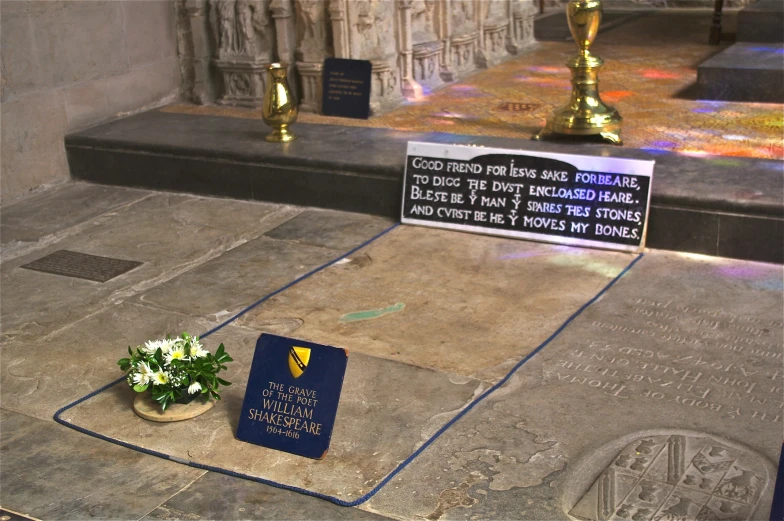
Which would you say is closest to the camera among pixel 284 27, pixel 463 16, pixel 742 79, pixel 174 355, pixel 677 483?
pixel 677 483

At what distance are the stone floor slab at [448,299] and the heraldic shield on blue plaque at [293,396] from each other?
0.74m

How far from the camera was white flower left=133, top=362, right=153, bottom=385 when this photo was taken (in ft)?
11.0

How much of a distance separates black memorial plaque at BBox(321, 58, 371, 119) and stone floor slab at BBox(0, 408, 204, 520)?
12.3 feet

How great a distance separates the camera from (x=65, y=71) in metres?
6.41

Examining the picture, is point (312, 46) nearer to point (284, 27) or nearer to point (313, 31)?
point (313, 31)

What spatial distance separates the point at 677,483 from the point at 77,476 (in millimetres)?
1910

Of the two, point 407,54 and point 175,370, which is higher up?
point 407,54

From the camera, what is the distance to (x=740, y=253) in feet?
15.1

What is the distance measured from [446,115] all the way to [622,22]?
4726mm

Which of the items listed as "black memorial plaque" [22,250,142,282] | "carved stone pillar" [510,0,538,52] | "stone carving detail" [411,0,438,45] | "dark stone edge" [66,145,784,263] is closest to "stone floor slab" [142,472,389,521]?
"black memorial plaque" [22,250,142,282]

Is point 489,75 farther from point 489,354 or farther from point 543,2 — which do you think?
point 489,354

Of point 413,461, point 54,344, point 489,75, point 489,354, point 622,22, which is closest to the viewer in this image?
point 413,461

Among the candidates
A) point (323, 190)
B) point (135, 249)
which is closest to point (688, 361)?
point (323, 190)

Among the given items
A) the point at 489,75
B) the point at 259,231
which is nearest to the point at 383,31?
the point at 489,75
